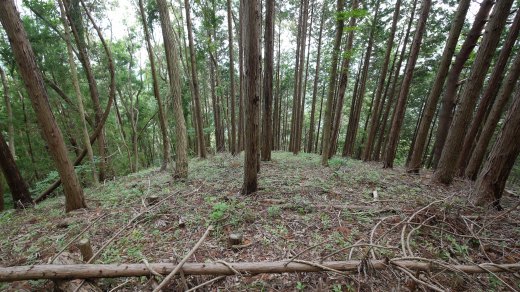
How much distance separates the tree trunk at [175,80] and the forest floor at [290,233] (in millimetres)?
1319

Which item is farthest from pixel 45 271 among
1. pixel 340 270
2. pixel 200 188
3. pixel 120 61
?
pixel 120 61

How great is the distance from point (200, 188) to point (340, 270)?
147 inches

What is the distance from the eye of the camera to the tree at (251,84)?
352 centimetres

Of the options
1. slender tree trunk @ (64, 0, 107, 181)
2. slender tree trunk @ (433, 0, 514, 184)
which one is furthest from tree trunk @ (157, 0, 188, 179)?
slender tree trunk @ (433, 0, 514, 184)

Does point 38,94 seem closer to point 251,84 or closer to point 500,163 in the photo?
point 251,84

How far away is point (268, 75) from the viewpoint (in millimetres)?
7062

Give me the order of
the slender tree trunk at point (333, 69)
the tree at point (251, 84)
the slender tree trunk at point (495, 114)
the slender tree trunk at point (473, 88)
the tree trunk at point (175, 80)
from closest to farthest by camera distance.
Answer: the tree at point (251, 84) < the slender tree trunk at point (473, 88) < the slender tree trunk at point (495, 114) < the tree trunk at point (175, 80) < the slender tree trunk at point (333, 69)

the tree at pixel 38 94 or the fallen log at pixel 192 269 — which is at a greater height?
the tree at pixel 38 94

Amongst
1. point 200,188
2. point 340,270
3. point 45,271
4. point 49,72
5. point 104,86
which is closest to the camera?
point 45,271

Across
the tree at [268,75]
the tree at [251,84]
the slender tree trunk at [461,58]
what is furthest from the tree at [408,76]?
the tree at [251,84]

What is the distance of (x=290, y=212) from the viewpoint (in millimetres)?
3467

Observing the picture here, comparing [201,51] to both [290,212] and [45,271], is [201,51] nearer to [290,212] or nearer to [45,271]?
[290,212]

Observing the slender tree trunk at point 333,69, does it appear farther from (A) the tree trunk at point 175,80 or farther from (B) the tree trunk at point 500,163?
(A) the tree trunk at point 175,80

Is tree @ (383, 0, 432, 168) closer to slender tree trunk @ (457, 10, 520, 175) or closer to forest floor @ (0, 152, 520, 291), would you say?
slender tree trunk @ (457, 10, 520, 175)
